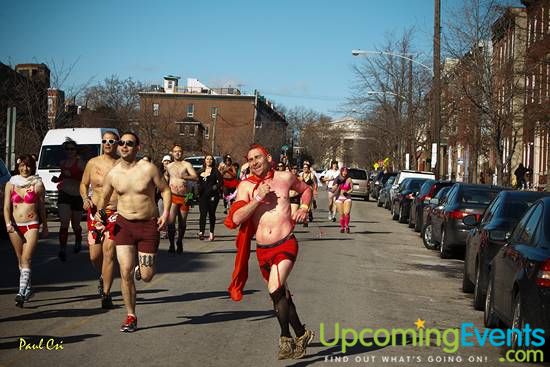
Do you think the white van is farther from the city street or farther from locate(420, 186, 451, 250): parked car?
locate(420, 186, 451, 250): parked car

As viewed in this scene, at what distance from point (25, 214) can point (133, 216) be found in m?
2.25

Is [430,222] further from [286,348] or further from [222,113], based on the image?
[222,113]

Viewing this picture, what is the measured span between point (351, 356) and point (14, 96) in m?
34.3

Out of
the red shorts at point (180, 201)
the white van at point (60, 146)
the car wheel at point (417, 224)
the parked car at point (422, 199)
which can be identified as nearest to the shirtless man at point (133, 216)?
the red shorts at point (180, 201)

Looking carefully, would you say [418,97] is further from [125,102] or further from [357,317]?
[357,317]

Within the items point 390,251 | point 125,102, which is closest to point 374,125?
point 125,102

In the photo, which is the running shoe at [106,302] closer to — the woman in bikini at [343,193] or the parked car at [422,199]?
the woman in bikini at [343,193]

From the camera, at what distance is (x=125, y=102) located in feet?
210

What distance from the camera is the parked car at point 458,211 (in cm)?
1709

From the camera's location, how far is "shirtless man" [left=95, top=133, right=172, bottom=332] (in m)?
8.55

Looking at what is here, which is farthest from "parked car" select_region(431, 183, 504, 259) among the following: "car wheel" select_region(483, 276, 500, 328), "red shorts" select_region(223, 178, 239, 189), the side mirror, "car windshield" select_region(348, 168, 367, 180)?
"car windshield" select_region(348, 168, 367, 180)

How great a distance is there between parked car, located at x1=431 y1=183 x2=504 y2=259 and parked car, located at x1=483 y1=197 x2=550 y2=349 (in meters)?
7.53

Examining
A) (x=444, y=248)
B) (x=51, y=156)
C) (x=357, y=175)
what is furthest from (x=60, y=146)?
(x=357, y=175)

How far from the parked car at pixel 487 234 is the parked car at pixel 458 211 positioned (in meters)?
3.81
